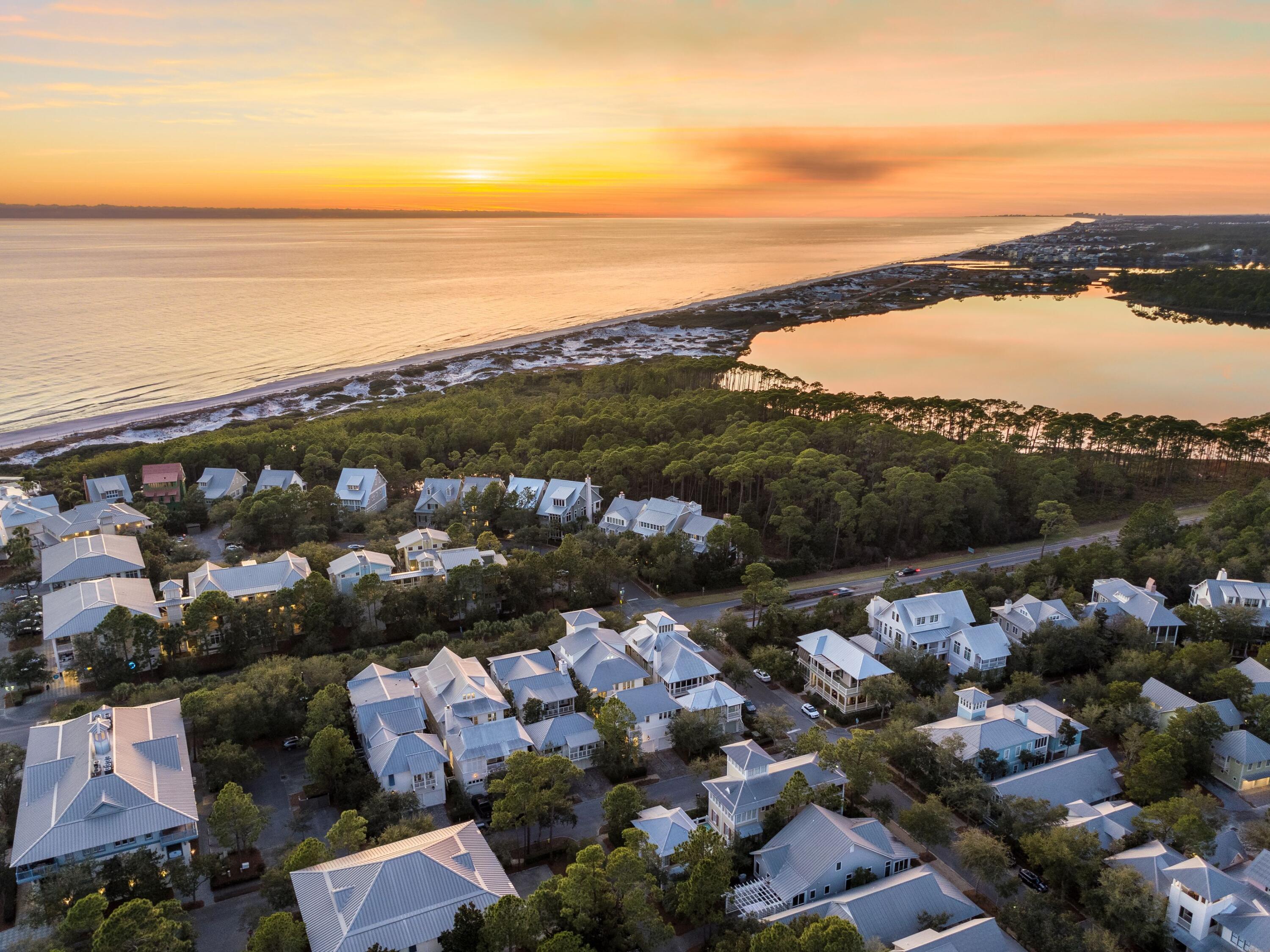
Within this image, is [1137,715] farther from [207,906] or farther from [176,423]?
[176,423]

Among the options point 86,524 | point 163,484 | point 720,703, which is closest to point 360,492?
point 163,484

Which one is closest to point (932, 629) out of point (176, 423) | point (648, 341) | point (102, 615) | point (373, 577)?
point (373, 577)

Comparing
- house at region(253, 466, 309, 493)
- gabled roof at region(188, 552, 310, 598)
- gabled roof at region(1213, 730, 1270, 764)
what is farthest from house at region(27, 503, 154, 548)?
gabled roof at region(1213, 730, 1270, 764)

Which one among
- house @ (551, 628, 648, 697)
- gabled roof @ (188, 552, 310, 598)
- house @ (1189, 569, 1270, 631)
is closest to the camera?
house @ (551, 628, 648, 697)

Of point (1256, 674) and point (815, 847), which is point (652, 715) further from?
point (1256, 674)

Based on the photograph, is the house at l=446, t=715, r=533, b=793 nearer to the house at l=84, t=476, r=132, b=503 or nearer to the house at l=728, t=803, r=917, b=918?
the house at l=728, t=803, r=917, b=918

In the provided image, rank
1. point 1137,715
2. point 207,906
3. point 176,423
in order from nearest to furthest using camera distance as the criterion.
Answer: point 207,906, point 1137,715, point 176,423
